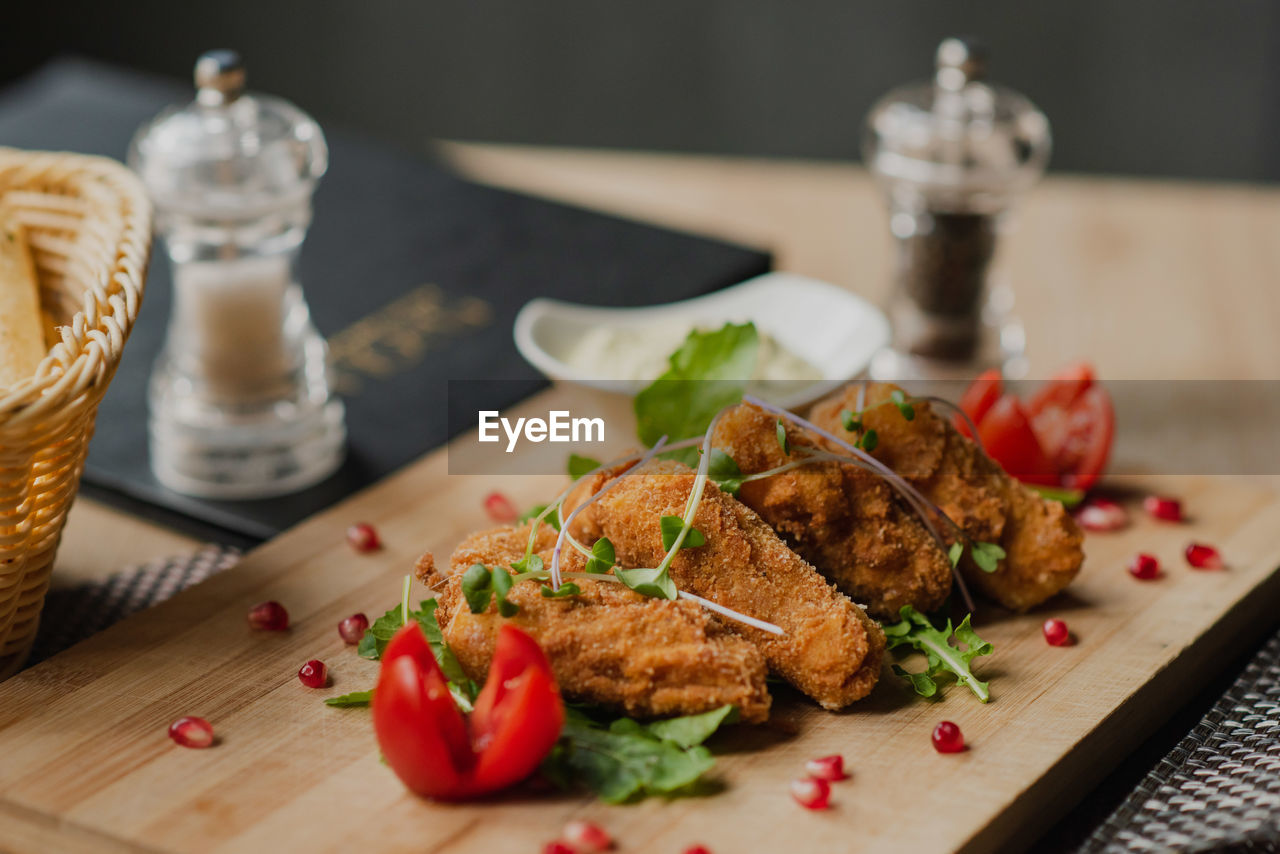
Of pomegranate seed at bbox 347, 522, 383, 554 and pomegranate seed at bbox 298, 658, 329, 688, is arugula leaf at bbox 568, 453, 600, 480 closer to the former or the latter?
pomegranate seed at bbox 347, 522, 383, 554

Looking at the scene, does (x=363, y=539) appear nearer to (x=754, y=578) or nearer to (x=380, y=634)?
(x=380, y=634)

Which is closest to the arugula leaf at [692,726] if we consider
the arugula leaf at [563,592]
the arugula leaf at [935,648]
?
→ the arugula leaf at [563,592]

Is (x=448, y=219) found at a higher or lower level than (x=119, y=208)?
lower

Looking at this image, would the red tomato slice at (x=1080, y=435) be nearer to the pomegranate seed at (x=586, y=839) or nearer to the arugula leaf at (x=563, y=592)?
the arugula leaf at (x=563, y=592)

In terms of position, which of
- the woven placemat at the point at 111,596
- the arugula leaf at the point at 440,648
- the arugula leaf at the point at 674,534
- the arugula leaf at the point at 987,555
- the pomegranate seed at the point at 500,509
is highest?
the arugula leaf at the point at 674,534

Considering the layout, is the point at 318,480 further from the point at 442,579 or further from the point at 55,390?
the point at 55,390

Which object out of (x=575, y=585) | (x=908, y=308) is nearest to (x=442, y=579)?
(x=575, y=585)

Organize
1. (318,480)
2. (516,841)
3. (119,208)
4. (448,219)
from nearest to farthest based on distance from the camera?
(516,841) → (119,208) → (318,480) → (448,219)
